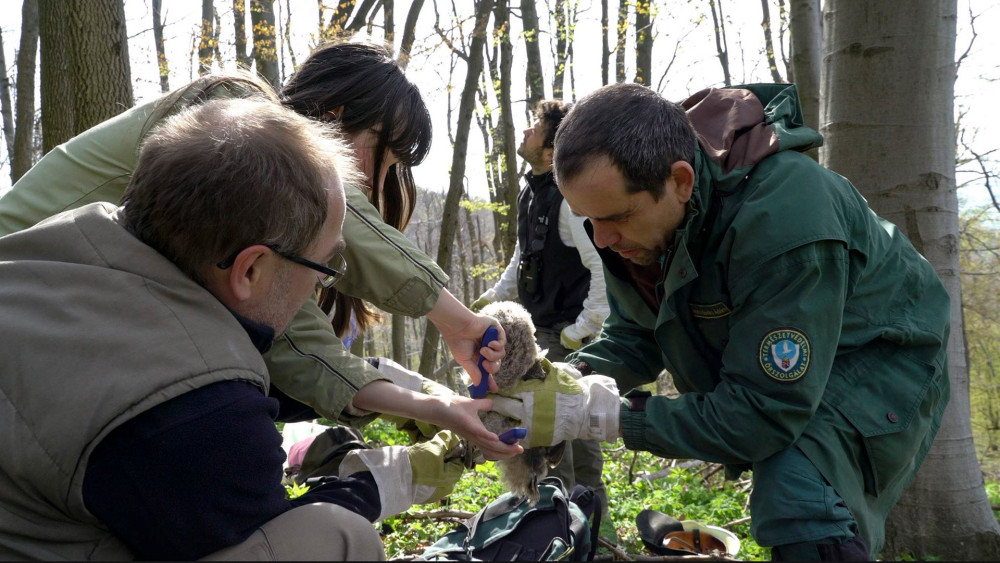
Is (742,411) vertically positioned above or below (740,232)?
below

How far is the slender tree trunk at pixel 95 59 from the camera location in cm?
460

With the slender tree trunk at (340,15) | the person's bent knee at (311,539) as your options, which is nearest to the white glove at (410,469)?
the person's bent knee at (311,539)

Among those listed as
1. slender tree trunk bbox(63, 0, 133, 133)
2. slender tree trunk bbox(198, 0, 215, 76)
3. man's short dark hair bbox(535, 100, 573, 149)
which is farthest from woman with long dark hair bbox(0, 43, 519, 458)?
slender tree trunk bbox(198, 0, 215, 76)

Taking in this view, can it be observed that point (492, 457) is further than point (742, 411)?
Yes

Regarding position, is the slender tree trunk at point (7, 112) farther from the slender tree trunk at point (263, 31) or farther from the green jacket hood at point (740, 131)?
the green jacket hood at point (740, 131)

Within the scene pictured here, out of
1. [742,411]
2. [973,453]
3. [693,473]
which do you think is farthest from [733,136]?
[693,473]

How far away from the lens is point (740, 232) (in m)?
2.24

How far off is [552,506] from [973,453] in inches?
86.5

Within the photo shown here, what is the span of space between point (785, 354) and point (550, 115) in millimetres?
3043

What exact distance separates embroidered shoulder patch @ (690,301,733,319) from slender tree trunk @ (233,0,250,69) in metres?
7.34

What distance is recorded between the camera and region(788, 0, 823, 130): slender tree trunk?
19.5ft

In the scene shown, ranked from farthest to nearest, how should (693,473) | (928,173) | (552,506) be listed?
(693,473)
(928,173)
(552,506)

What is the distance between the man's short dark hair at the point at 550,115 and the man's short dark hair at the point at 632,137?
94.5 inches

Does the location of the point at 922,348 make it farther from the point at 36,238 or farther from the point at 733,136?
the point at 36,238
